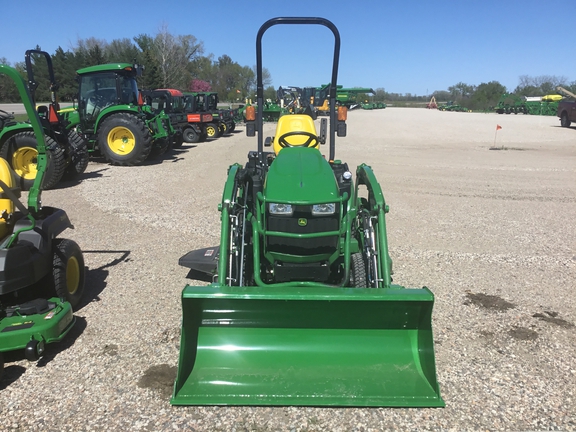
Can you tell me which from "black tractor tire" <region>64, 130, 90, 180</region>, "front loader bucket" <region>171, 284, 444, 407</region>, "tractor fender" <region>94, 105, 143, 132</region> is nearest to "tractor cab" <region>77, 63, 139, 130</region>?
"tractor fender" <region>94, 105, 143, 132</region>

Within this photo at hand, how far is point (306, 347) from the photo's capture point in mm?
2881

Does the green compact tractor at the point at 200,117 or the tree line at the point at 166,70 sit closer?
the green compact tractor at the point at 200,117

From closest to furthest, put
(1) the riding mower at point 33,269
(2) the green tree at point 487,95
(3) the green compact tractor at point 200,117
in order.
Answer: (1) the riding mower at point 33,269 → (3) the green compact tractor at point 200,117 → (2) the green tree at point 487,95

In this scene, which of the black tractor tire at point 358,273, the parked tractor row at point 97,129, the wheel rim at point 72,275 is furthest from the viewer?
the parked tractor row at point 97,129

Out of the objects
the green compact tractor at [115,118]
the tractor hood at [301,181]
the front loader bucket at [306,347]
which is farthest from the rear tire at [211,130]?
the front loader bucket at [306,347]

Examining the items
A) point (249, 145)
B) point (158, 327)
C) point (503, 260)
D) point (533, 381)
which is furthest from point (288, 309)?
point (249, 145)

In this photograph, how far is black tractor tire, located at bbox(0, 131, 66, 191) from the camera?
8258 mm

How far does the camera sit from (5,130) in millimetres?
8664

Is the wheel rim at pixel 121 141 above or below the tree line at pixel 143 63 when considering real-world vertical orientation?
below

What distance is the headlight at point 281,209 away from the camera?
10.1 feet

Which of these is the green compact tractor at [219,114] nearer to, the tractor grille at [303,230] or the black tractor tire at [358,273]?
the black tractor tire at [358,273]

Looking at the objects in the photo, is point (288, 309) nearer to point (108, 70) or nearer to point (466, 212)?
point (466, 212)

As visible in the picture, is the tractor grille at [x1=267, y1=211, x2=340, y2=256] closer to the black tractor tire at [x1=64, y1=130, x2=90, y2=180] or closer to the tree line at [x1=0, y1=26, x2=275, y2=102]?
the black tractor tire at [x1=64, y1=130, x2=90, y2=180]

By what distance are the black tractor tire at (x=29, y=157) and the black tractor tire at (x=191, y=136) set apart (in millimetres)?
8240
